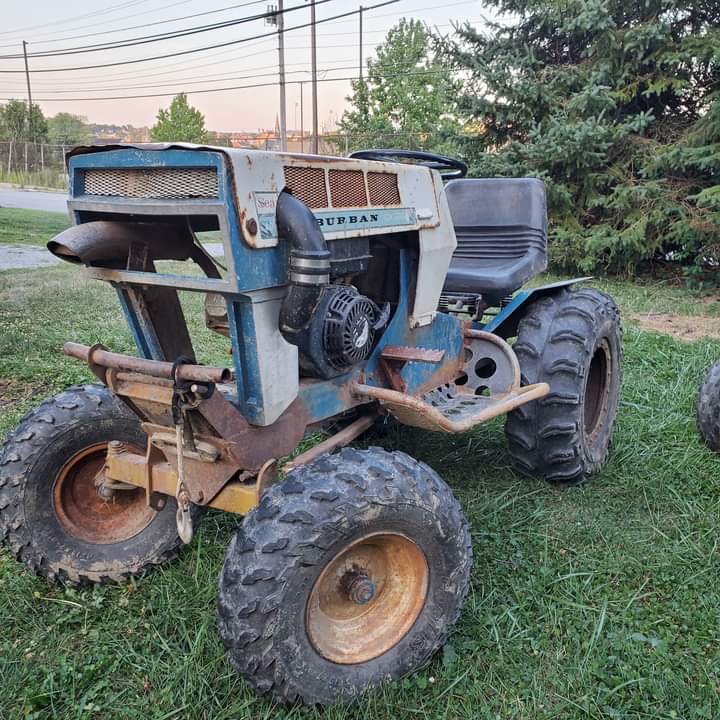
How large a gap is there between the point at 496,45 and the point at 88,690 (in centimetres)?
975

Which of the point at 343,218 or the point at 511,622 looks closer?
the point at 343,218

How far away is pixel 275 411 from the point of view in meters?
2.36

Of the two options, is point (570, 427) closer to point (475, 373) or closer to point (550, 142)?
point (475, 373)

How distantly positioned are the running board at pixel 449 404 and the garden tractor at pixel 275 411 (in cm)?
1

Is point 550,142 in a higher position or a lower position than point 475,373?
higher

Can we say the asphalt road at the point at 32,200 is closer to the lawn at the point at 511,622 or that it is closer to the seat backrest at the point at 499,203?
the seat backrest at the point at 499,203

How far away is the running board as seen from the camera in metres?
2.62

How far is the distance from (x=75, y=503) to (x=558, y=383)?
2.21 m

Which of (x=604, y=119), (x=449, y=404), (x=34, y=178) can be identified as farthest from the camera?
(x=34, y=178)

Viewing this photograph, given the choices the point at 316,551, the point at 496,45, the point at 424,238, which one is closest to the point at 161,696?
the point at 316,551

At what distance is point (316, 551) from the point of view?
2031 millimetres

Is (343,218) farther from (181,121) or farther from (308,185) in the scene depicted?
(181,121)

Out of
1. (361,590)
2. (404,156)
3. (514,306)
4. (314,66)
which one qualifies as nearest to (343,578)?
(361,590)

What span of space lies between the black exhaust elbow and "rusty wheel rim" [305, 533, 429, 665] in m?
0.75
